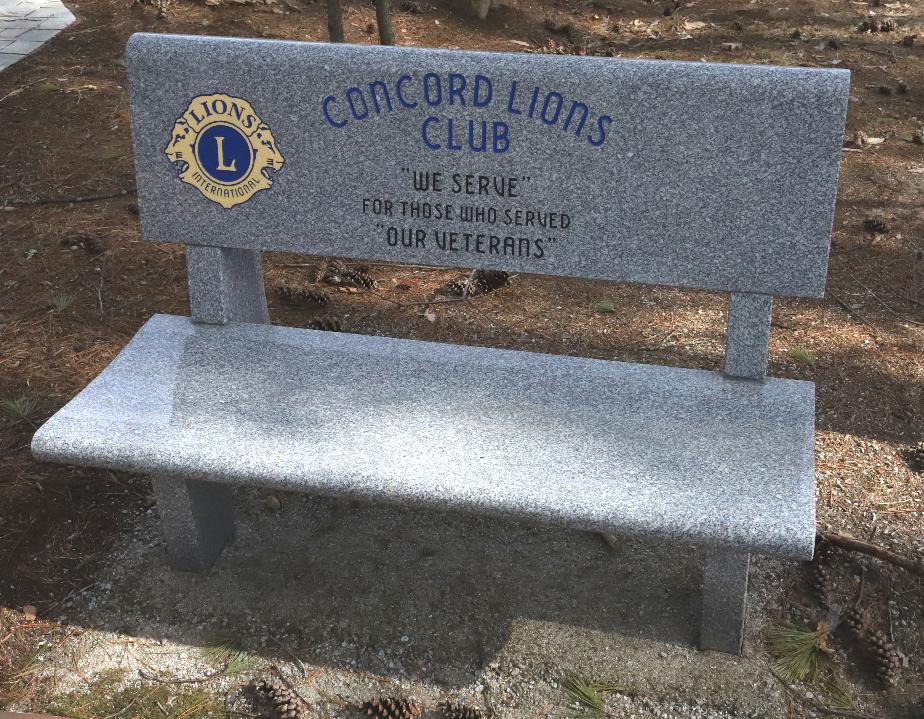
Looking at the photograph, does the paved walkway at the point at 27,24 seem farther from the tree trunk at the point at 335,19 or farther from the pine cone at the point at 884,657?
the pine cone at the point at 884,657

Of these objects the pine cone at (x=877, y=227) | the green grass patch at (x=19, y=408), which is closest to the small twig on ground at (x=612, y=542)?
the green grass patch at (x=19, y=408)

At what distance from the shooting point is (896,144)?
5.76 metres

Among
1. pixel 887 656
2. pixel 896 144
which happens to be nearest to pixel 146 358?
pixel 887 656

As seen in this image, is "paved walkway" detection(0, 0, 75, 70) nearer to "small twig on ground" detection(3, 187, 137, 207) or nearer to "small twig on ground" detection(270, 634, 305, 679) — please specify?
"small twig on ground" detection(3, 187, 137, 207)

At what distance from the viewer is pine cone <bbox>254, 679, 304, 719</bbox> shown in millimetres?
2771

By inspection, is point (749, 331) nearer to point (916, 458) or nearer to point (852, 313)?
point (916, 458)

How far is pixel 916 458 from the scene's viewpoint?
3594mm

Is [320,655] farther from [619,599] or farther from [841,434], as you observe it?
[841,434]

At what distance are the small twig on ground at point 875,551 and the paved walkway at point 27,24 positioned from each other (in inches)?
232

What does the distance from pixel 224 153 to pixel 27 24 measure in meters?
5.19

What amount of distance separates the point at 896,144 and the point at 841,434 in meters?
2.70

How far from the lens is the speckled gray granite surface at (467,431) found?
2588 mm

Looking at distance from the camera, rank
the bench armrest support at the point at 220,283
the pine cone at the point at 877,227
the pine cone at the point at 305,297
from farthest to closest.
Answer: the pine cone at the point at 877,227 → the pine cone at the point at 305,297 → the bench armrest support at the point at 220,283

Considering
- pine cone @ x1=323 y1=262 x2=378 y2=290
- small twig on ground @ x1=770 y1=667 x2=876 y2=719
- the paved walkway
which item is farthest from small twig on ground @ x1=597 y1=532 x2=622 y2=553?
the paved walkway
